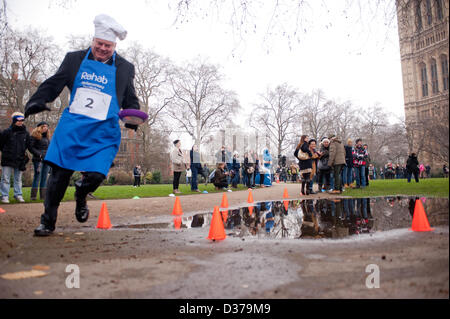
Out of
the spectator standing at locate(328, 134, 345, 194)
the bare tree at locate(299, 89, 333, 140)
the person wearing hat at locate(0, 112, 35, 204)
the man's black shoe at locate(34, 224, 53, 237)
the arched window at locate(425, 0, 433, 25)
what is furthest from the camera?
the bare tree at locate(299, 89, 333, 140)

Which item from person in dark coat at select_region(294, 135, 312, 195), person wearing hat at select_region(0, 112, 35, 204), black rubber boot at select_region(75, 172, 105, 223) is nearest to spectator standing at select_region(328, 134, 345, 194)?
person in dark coat at select_region(294, 135, 312, 195)

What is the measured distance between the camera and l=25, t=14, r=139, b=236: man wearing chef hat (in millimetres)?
Answer: 3689

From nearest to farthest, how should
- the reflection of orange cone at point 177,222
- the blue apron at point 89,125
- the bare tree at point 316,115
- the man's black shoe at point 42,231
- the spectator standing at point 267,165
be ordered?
the blue apron at point 89,125 → the man's black shoe at point 42,231 → the reflection of orange cone at point 177,222 → the spectator standing at point 267,165 → the bare tree at point 316,115

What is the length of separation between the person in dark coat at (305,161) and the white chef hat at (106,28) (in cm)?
851

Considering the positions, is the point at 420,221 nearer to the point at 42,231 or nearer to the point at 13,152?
the point at 42,231

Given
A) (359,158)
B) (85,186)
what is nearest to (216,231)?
(85,186)

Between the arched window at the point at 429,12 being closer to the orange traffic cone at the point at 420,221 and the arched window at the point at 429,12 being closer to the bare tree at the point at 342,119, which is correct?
the orange traffic cone at the point at 420,221

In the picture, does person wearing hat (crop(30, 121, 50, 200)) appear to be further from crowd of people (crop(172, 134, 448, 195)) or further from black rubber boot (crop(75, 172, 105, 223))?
black rubber boot (crop(75, 172, 105, 223))

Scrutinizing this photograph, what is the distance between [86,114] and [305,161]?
8.92 metres

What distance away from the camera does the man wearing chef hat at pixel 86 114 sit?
369 cm

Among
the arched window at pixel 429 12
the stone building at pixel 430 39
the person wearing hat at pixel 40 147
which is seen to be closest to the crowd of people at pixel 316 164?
the stone building at pixel 430 39
